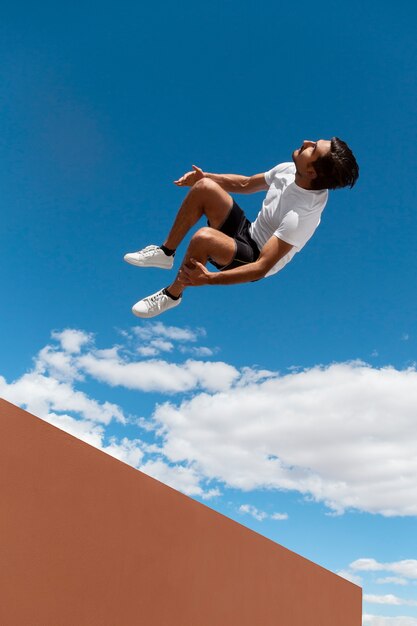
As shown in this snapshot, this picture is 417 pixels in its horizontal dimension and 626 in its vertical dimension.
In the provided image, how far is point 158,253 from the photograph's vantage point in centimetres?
342

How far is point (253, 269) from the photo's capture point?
2938mm

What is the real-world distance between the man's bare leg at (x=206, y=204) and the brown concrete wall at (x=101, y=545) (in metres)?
1.19

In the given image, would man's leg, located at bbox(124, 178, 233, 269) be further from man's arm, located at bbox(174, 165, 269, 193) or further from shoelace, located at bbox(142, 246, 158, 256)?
man's arm, located at bbox(174, 165, 269, 193)

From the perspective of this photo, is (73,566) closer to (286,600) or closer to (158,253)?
(158,253)

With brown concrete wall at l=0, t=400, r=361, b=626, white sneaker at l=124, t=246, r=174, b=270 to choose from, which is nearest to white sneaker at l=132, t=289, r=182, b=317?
white sneaker at l=124, t=246, r=174, b=270

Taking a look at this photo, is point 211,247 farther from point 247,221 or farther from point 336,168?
point 336,168

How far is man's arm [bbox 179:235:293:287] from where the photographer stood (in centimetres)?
293

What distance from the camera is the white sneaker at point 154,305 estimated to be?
3330mm

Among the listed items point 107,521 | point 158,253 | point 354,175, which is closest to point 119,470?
point 107,521

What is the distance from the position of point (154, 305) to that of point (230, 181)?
0.75 m

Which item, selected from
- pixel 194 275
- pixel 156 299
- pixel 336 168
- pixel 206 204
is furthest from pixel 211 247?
pixel 336 168

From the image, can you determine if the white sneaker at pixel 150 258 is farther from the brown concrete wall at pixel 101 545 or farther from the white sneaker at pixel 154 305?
the brown concrete wall at pixel 101 545

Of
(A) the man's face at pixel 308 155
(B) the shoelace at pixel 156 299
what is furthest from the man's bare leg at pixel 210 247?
(A) the man's face at pixel 308 155

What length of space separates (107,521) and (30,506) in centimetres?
49
